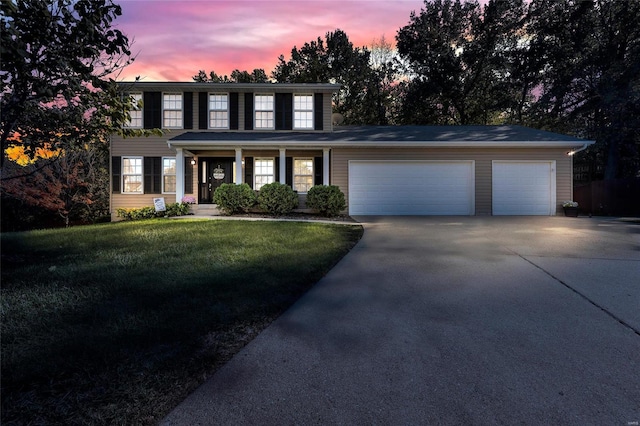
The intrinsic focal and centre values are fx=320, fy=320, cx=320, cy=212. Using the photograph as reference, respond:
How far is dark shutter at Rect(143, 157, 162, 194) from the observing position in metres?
13.6

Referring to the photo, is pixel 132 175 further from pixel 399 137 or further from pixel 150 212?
pixel 399 137

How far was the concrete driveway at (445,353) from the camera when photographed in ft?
5.87

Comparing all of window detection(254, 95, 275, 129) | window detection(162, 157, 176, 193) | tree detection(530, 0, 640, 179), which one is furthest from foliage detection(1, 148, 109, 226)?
tree detection(530, 0, 640, 179)

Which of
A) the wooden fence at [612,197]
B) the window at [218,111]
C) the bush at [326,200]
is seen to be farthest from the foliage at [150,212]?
the wooden fence at [612,197]

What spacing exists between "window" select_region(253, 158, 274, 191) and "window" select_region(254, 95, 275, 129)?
149 cm

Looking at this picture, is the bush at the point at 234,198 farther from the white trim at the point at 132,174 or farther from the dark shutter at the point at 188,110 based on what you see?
the white trim at the point at 132,174

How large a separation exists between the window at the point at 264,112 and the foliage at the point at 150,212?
4.77m

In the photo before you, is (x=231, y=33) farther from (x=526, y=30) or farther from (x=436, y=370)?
(x=526, y=30)

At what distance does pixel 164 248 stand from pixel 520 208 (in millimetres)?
12903

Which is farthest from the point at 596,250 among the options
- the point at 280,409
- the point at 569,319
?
the point at 280,409

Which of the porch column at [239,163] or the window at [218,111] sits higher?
A: the window at [218,111]

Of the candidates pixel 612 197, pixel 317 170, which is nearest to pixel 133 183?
pixel 317 170

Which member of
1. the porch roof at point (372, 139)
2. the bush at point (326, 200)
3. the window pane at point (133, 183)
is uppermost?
the porch roof at point (372, 139)

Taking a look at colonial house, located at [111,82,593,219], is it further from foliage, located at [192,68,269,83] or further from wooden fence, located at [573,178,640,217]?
foliage, located at [192,68,269,83]
